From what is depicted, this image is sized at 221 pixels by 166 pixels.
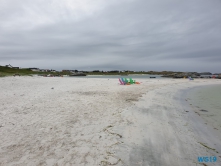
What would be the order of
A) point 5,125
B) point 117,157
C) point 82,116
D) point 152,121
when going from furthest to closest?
point 82,116 → point 152,121 → point 5,125 → point 117,157

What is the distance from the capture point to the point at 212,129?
5125 mm

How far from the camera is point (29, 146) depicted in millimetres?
3723

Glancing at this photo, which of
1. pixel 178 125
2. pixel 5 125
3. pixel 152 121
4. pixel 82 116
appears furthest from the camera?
pixel 82 116

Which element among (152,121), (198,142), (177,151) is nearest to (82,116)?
(152,121)

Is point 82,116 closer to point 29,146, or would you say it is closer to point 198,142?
point 29,146

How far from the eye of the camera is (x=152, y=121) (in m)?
5.79

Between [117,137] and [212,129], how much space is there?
12.0 feet

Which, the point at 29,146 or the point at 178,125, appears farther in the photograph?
the point at 178,125

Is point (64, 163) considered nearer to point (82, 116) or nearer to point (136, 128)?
point (136, 128)

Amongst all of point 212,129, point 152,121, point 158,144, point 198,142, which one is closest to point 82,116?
point 152,121

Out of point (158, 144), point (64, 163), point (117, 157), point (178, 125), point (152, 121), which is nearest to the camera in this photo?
point (64, 163)

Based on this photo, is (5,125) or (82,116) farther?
(82,116)

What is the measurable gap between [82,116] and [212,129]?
17.0 ft

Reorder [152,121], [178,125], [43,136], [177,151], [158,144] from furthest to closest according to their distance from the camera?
[152,121], [178,125], [43,136], [158,144], [177,151]
